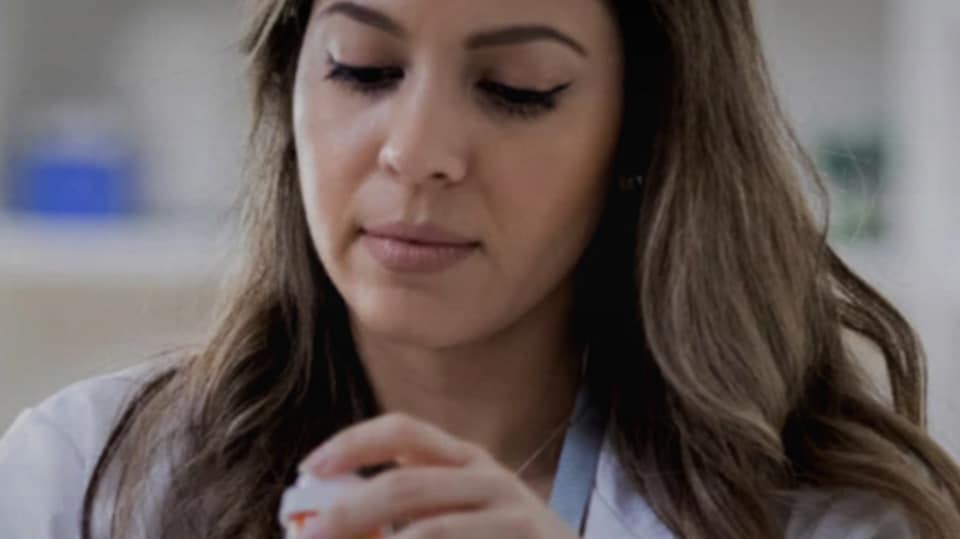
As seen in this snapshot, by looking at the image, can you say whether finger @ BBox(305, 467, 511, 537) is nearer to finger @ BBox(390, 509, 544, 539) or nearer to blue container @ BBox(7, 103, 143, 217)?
finger @ BBox(390, 509, 544, 539)

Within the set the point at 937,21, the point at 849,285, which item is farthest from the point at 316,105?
the point at 937,21

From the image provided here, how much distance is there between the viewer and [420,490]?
864 mm

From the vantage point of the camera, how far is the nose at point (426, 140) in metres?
1.11

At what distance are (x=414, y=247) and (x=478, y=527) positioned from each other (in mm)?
294

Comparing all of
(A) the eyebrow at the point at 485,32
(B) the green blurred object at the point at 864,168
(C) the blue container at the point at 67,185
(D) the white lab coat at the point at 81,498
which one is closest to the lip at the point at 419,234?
(A) the eyebrow at the point at 485,32

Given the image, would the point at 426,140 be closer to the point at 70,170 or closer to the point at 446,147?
the point at 446,147

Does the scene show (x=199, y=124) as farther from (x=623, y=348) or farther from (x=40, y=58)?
(x=623, y=348)

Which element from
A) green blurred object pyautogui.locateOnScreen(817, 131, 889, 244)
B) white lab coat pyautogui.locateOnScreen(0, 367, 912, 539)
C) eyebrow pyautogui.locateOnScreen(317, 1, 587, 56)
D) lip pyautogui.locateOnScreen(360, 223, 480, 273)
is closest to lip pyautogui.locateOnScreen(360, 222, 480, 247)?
→ lip pyautogui.locateOnScreen(360, 223, 480, 273)

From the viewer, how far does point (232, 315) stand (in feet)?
4.31

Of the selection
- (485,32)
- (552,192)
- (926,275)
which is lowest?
(926,275)

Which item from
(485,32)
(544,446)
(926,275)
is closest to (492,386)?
(544,446)

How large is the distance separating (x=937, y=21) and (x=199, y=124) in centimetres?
105

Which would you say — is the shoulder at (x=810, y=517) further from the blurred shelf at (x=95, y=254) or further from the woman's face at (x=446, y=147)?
the blurred shelf at (x=95, y=254)

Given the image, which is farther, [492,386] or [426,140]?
[492,386]
